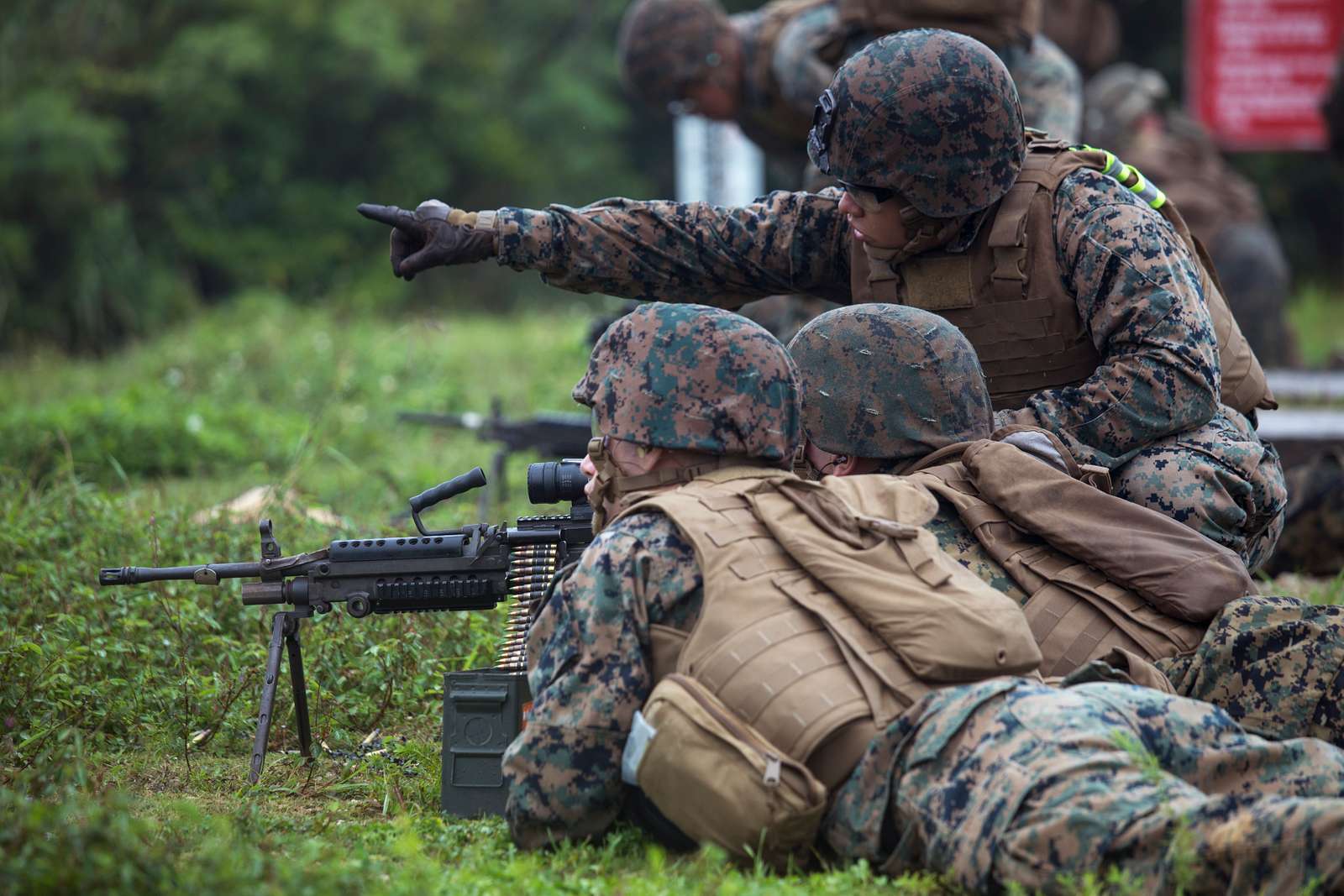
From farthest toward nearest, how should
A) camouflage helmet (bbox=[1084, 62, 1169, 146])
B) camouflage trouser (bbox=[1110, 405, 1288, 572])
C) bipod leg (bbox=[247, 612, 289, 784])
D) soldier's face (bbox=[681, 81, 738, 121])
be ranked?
camouflage helmet (bbox=[1084, 62, 1169, 146]) < soldier's face (bbox=[681, 81, 738, 121]) < camouflage trouser (bbox=[1110, 405, 1288, 572]) < bipod leg (bbox=[247, 612, 289, 784])

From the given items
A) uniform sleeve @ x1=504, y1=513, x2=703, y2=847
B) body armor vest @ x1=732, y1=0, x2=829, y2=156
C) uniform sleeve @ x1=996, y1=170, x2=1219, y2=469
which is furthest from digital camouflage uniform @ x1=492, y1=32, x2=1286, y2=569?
body armor vest @ x1=732, y1=0, x2=829, y2=156

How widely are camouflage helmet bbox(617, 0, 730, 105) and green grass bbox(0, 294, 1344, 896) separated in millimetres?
2447

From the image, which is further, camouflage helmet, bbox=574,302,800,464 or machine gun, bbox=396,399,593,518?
machine gun, bbox=396,399,593,518

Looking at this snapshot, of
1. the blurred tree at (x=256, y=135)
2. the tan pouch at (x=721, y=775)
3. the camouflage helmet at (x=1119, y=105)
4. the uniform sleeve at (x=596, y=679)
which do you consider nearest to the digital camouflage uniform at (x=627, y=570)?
the uniform sleeve at (x=596, y=679)

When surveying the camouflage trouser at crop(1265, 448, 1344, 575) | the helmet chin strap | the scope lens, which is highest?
the helmet chin strap

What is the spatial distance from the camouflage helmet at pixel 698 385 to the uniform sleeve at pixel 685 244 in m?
1.42

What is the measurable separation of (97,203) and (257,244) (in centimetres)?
246

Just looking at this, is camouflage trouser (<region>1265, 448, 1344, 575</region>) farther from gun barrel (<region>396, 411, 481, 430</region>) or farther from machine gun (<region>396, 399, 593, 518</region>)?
gun barrel (<region>396, 411, 481, 430</region>)

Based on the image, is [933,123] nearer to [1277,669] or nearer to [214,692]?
[1277,669]

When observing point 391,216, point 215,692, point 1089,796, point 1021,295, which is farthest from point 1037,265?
point 215,692

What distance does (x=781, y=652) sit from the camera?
321cm

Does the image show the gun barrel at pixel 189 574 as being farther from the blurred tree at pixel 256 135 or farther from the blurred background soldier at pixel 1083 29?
the blurred tree at pixel 256 135

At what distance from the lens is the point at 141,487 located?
7.64 m

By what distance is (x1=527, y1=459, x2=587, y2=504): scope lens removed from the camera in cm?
411
